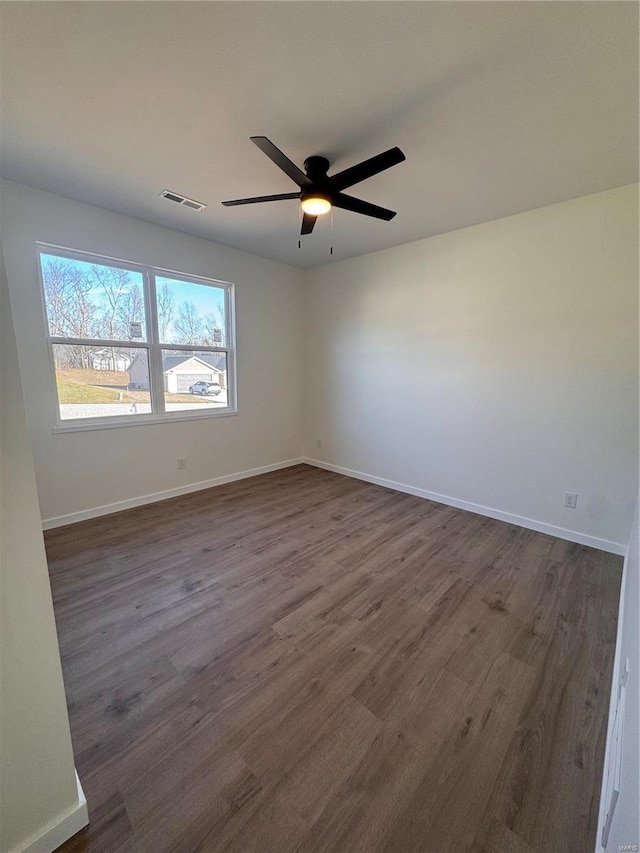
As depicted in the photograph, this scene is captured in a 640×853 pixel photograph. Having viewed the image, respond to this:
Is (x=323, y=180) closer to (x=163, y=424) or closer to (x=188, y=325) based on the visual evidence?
(x=188, y=325)

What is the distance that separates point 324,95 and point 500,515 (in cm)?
338

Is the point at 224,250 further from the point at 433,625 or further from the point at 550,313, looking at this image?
the point at 433,625

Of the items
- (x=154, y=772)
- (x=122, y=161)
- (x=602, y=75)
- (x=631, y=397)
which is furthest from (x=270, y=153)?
(x=631, y=397)

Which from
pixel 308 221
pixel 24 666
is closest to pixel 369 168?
pixel 308 221

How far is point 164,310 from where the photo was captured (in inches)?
137

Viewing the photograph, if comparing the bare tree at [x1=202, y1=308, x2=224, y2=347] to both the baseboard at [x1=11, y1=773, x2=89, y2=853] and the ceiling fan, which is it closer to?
the ceiling fan

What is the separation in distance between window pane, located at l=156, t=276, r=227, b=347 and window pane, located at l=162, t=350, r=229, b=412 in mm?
156

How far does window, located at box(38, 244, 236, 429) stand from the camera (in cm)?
289

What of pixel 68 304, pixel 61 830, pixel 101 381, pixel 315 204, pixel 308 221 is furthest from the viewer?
pixel 101 381

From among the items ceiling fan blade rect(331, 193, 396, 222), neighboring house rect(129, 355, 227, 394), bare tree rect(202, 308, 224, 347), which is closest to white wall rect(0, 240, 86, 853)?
ceiling fan blade rect(331, 193, 396, 222)

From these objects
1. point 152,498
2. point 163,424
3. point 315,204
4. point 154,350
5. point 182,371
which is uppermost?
point 315,204

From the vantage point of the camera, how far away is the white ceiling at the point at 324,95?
1.30m

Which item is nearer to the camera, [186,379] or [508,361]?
[508,361]

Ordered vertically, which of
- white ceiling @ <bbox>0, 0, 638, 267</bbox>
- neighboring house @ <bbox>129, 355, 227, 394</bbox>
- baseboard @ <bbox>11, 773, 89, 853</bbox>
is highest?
white ceiling @ <bbox>0, 0, 638, 267</bbox>
